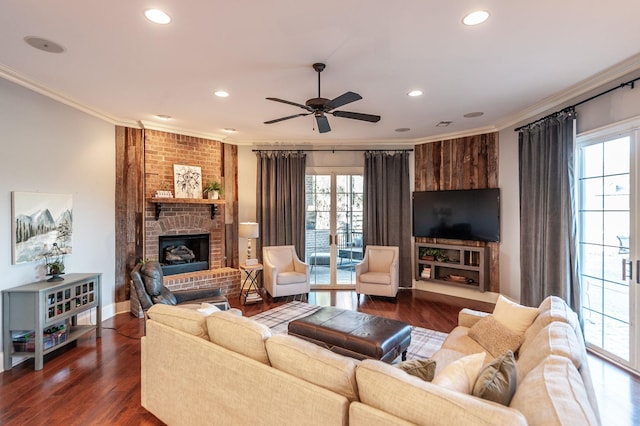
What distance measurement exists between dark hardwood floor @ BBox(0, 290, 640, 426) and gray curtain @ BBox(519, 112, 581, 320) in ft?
2.93

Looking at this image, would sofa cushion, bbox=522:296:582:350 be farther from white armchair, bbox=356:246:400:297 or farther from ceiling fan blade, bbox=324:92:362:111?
white armchair, bbox=356:246:400:297

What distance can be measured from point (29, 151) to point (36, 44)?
135 centimetres

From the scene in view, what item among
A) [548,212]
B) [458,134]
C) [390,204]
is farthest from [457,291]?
[458,134]

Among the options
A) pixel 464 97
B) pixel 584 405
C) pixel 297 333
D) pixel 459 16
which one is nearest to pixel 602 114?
pixel 464 97

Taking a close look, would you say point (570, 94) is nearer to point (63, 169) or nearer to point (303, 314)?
point (303, 314)

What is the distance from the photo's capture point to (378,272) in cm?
565

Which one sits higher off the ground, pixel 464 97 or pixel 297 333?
pixel 464 97

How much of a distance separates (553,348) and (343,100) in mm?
2233

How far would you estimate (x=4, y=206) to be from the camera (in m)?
3.11

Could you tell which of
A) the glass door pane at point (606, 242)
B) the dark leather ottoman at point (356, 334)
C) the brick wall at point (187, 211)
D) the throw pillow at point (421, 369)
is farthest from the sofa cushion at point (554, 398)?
the brick wall at point (187, 211)

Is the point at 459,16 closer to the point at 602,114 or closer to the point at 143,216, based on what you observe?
the point at 602,114

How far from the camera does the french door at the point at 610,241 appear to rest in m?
3.03

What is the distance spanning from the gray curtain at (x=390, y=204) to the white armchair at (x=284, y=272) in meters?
1.43

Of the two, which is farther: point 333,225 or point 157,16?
point 333,225
